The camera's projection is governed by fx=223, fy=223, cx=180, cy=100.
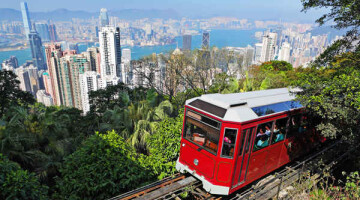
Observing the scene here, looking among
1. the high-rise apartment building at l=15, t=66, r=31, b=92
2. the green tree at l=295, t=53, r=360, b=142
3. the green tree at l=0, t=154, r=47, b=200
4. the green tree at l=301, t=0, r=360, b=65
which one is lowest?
the high-rise apartment building at l=15, t=66, r=31, b=92

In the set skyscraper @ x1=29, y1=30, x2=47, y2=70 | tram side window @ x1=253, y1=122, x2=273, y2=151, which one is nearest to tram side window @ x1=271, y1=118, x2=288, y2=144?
tram side window @ x1=253, y1=122, x2=273, y2=151

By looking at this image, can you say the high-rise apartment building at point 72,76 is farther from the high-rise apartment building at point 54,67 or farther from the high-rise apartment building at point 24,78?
the high-rise apartment building at point 24,78

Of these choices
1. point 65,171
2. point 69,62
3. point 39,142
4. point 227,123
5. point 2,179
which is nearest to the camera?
point 2,179

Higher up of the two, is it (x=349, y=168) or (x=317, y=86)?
(x=317, y=86)

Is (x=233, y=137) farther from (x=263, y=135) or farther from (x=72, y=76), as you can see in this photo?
(x=72, y=76)

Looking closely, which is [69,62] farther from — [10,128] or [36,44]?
[36,44]

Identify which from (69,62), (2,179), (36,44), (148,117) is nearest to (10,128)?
(2,179)

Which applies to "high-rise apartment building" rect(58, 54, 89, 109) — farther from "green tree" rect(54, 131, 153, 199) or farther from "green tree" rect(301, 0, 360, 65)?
"green tree" rect(301, 0, 360, 65)
